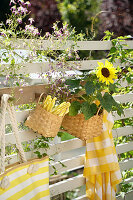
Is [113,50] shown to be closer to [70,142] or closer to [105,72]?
[105,72]

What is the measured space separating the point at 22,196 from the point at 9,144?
37 centimetres

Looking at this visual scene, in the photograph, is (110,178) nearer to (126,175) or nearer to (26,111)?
(126,175)

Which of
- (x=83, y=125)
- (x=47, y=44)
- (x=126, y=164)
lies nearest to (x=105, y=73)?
(x=83, y=125)

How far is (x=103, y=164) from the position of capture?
192 cm

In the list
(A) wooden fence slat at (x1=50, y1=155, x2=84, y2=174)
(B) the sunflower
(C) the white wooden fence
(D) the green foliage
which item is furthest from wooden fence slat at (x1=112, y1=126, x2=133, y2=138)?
(D) the green foliage

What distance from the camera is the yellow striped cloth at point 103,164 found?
1.92 meters

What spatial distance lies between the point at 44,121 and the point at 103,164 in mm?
572

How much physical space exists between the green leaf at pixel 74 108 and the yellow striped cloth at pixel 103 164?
0.23 metres

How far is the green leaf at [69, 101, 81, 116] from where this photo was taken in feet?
5.59

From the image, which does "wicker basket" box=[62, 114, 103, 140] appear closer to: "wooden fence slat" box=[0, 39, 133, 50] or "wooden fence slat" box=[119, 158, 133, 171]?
"wooden fence slat" box=[0, 39, 133, 50]

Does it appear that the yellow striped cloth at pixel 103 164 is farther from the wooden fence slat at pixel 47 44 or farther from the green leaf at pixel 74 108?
the wooden fence slat at pixel 47 44

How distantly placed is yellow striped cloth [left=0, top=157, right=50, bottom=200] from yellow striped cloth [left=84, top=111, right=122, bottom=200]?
445 millimetres

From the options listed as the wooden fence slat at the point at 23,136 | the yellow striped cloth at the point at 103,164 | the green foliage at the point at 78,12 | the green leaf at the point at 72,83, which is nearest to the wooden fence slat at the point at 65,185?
the yellow striped cloth at the point at 103,164

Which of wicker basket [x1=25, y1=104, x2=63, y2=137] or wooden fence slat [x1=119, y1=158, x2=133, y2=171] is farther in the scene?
wooden fence slat [x1=119, y1=158, x2=133, y2=171]
